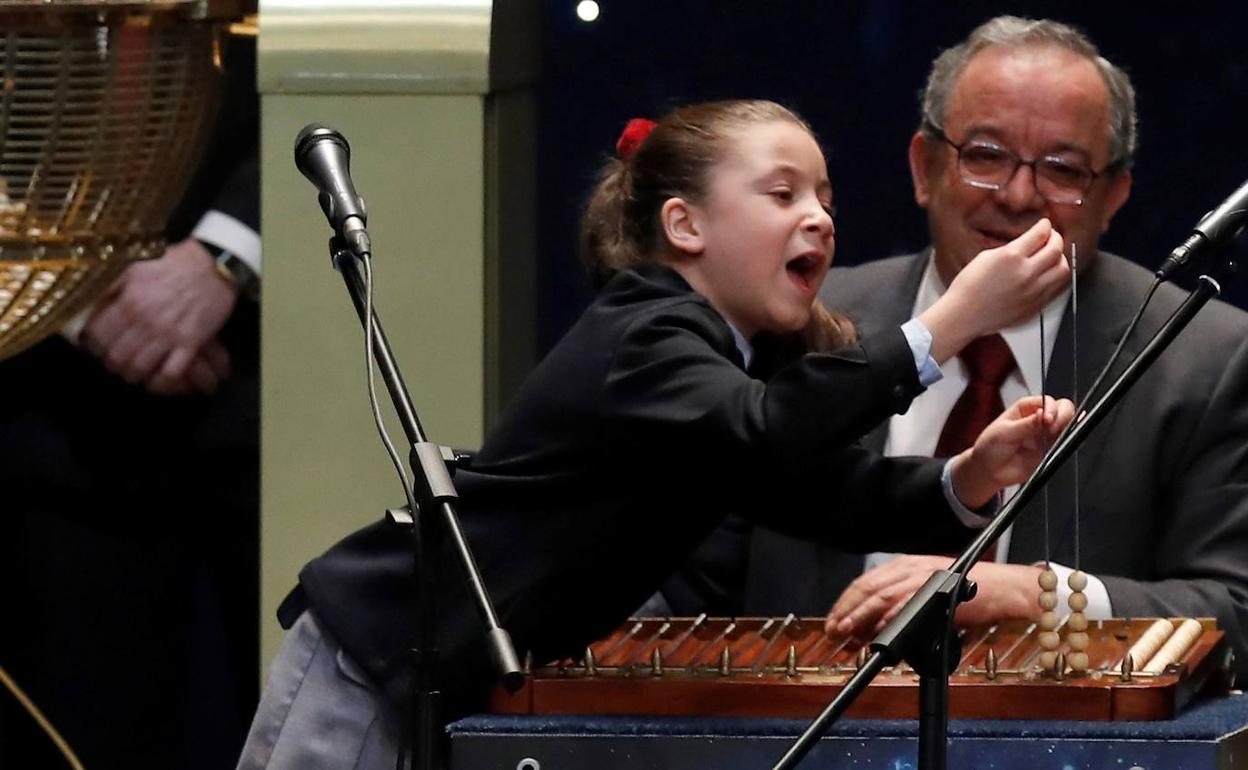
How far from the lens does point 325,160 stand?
225cm

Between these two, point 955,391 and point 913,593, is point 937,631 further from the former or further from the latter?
point 955,391

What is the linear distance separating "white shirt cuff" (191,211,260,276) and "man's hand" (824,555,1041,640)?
47.1 inches

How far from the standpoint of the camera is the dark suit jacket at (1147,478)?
3143mm

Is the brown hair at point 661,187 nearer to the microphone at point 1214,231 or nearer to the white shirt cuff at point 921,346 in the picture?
the white shirt cuff at point 921,346

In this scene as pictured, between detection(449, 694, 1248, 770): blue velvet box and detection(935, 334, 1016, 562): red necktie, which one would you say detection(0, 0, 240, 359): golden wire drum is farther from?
detection(935, 334, 1016, 562): red necktie

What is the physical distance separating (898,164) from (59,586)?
139 centimetres

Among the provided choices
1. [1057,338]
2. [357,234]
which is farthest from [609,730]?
[1057,338]

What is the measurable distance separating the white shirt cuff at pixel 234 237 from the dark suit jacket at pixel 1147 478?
873 millimetres

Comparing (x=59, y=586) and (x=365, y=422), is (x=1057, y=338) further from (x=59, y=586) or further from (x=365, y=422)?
(x=59, y=586)

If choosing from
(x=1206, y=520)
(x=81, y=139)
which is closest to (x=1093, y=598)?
(x=1206, y=520)

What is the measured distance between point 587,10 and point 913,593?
1499mm

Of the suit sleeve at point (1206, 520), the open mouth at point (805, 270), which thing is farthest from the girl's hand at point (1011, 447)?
the suit sleeve at point (1206, 520)

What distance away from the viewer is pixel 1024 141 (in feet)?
10.7

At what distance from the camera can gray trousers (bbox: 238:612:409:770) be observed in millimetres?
2637
